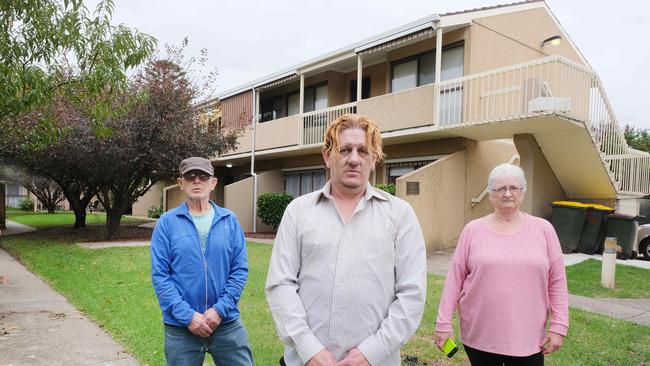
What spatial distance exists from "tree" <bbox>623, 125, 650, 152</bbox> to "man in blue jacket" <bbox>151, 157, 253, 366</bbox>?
1074 inches

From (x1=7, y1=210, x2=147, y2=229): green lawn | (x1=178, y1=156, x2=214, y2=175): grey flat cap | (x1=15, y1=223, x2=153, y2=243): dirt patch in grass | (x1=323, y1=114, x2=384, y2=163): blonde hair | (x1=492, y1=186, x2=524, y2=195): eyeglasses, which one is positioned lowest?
(x1=7, y1=210, x2=147, y2=229): green lawn

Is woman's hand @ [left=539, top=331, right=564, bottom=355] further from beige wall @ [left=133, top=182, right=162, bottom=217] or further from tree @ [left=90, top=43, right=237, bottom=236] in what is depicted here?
beige wall @ [left=133, top=182, right=162, bottom=217]

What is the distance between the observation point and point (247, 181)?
59.5 feet

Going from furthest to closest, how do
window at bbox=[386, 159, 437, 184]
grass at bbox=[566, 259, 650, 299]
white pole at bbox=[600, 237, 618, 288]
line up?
window at bbox=[386, 159, 437, 184] → white pole at bbox=[600, 237, 618, 288] → grass at bbox=[566, 259, 650, 299]

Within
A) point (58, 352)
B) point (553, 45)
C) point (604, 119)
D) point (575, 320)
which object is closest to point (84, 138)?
point (58, 352)

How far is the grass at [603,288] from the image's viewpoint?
7195 millimetres

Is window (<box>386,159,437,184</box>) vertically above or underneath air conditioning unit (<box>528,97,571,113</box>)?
underneath

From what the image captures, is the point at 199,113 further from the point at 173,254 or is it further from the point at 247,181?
the point at 173,254

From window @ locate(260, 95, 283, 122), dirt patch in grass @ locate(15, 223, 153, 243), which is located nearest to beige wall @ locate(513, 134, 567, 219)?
window @ locate(260, 95, 283, 122)

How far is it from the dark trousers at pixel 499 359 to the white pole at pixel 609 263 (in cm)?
573

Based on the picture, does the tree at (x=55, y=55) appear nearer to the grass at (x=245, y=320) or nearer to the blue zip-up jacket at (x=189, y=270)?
the grass at (x=245, y=320)

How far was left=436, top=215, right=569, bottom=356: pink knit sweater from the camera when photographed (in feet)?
8.58

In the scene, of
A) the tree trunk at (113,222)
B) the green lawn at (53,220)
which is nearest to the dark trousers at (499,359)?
the tree trunk at (113,222)

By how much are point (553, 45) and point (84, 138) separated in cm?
1401
